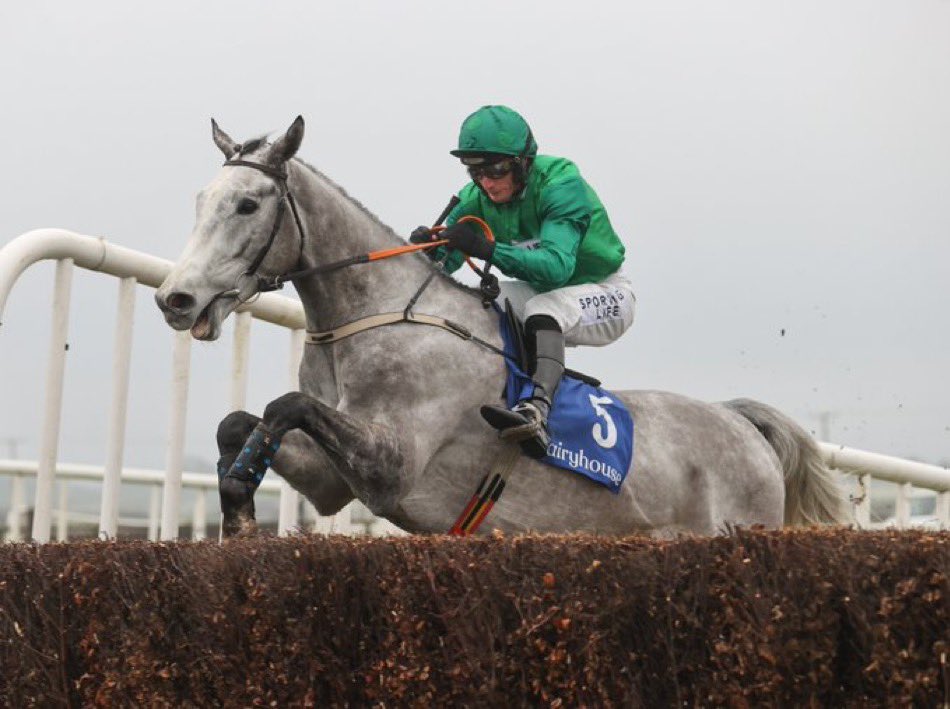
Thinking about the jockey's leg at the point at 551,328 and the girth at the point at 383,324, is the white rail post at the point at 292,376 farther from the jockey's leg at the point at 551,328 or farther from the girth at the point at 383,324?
the girth at the point at 383,324

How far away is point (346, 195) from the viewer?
6230 millimetres

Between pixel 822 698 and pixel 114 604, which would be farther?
pixel 114 604

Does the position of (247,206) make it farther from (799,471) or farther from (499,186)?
(799,471)

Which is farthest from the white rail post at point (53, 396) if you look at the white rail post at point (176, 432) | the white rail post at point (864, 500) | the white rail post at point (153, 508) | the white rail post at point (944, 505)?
the white rail post at point (944, 505)

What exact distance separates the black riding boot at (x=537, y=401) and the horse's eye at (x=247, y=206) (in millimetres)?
1151

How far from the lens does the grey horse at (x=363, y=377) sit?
5.49 metres

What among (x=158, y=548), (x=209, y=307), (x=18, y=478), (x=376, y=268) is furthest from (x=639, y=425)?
(x=18, y=478)

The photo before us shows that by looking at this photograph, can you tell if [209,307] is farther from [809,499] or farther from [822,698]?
[809,499]

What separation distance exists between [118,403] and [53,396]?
46 cm

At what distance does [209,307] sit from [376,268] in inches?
32.8

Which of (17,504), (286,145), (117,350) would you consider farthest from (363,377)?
(17,504)

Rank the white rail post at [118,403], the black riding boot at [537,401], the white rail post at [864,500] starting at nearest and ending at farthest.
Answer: the black riding boot at [537,401]
the white rail post at [118,403]
the white rail post at [864,500]

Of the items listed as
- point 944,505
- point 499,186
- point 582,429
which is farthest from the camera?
point 944,505

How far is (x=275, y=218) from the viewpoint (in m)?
5.78
